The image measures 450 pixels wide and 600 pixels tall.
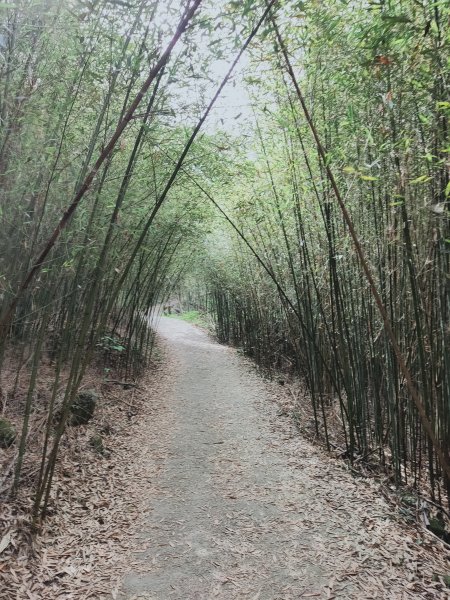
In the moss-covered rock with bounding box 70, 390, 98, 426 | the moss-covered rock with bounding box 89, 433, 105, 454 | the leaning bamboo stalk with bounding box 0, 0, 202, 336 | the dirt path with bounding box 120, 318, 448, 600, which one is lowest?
the dirt path with bounding box 120, 318, 448, 600

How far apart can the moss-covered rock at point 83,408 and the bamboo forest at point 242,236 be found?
0.02 metres

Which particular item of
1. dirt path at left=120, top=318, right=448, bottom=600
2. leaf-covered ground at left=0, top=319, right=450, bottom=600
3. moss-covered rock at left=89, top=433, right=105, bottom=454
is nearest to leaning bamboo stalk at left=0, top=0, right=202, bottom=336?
leaf-covered ground at left=0, top=319, right=450, bottom=600

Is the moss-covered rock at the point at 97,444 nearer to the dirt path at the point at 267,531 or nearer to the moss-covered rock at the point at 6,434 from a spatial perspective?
the dirt path at the point at 267,531

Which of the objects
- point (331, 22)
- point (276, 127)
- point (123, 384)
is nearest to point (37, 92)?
point (331, 22)

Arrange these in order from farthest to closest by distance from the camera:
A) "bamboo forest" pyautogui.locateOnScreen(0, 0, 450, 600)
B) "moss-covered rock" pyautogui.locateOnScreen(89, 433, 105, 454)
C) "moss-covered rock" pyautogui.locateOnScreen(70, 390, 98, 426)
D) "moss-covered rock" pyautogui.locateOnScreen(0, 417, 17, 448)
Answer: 1. "moss-covered rock" pyautogui.locateOnScreen(70, 390, 98, 426)
2. "moss-covered rock" pyautogui.locateOnScreen(89, 433, 105, 454)
3. "moss-covered rock" pyautogui.locateOnScreen(0, 417, 17, 448)
4. "bamboo forest" pyautogui.locateOnScreen(0, 0, 450, 600)

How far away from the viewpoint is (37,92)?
2.22 metres

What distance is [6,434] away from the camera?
2.84 m

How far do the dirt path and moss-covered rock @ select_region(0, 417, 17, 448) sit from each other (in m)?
1.11

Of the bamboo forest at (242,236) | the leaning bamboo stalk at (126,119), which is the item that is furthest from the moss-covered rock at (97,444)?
the leaning bamboo stalk at (126,119)

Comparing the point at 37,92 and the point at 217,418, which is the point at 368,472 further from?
the point at 37,92

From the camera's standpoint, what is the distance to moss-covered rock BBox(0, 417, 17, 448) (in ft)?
9.18

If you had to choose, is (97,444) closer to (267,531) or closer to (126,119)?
(267,531)

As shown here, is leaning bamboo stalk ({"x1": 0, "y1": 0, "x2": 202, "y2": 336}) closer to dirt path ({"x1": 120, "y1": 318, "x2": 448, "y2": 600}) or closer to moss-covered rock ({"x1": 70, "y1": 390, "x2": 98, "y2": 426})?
dirt path ({"x1": 120, "y1": 318, "x2": 448, "y2": 600})

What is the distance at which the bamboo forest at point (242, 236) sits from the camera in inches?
74.0
